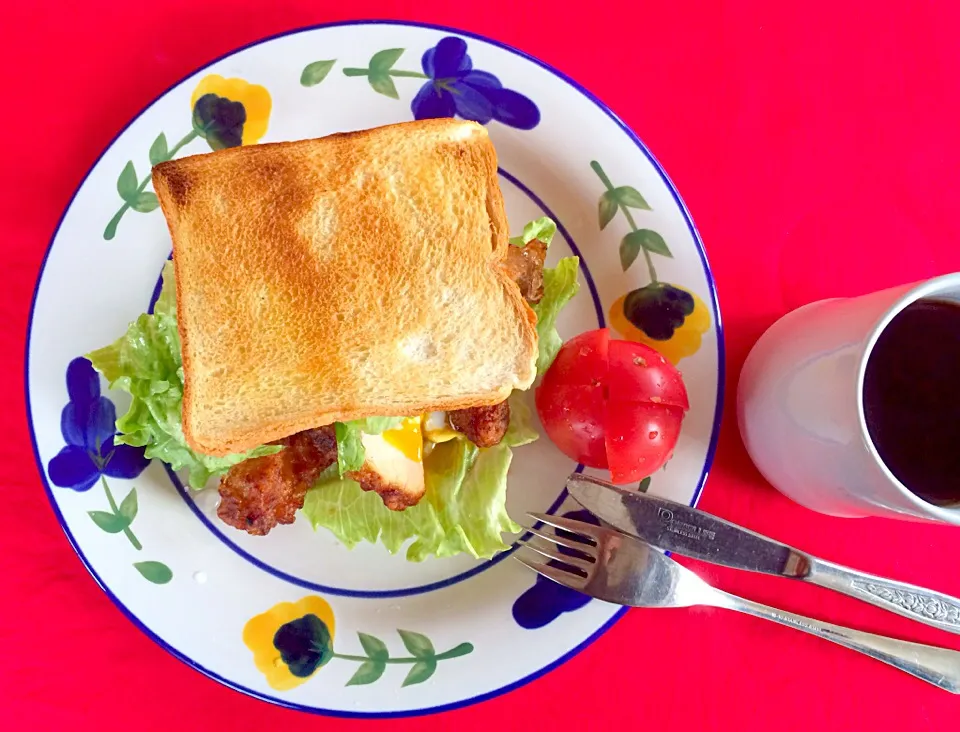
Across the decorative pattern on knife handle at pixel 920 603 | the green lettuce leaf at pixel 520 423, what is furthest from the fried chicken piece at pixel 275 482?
the decorative pattern on knife handle at pixel 920 603

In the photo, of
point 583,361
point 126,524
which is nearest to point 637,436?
point 583,361

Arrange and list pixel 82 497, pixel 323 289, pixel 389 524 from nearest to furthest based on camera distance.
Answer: pixel 323 289 → pixel 82 497 → pixel 389 524

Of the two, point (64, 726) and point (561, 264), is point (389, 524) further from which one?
point (64, 726)

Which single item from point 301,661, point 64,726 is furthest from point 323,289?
point 64,726

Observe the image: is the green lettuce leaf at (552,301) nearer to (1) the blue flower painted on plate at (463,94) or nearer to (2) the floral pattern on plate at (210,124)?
(1) the blue flower painted on plate at (463,94)

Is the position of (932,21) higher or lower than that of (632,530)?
higher

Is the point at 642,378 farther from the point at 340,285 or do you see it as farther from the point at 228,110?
the point at 228,110

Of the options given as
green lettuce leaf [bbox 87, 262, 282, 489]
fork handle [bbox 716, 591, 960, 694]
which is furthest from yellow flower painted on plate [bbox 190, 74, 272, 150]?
fork handle [bbox 716, 591, 960, 694]
